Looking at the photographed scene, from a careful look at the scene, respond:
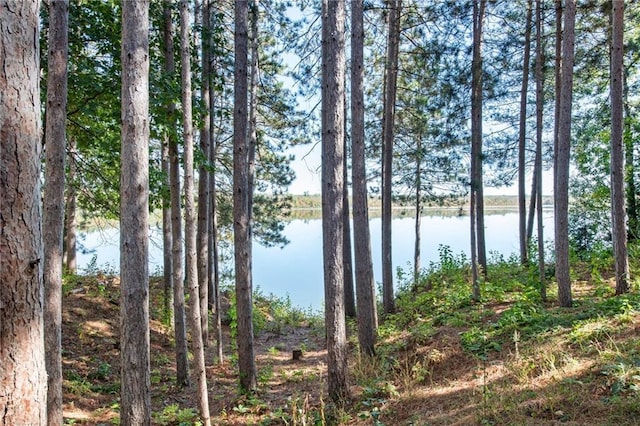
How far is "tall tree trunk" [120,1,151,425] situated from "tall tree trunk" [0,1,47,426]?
197cm

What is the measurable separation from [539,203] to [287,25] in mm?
7251

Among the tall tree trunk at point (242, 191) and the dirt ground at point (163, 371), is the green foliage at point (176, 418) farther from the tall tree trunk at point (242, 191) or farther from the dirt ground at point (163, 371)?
the tall tree trunk at point (242, 191)

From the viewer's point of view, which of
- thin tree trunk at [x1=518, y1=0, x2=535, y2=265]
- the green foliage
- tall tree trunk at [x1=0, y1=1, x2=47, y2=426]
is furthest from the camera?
thin tree trunk at [x1=518, y1=0, x2=535, y2=265]

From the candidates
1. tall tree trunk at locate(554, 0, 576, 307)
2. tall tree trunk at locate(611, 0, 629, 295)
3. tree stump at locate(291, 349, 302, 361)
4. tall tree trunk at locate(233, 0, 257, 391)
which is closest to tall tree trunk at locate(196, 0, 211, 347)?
tall tree trunk at locate(233, 0, 257, 391)

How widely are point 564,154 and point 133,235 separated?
674 centimetres

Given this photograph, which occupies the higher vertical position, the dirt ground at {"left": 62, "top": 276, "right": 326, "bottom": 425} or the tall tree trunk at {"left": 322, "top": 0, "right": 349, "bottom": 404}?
the tall tree trunk at {"left": 322, "top": 0, "right": 349, "bottom": 404}

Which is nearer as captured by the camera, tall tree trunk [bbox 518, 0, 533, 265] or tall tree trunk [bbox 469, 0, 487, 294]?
tall tree trunk [bbox 469, 0, 487, 294]

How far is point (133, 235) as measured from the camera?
384cm

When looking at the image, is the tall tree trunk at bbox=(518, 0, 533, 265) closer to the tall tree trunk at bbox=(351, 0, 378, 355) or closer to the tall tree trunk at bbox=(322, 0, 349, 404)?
the tall tree trunk at bbox=(351, 0, 378, 355)

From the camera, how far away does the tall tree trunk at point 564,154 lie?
22.2 ft

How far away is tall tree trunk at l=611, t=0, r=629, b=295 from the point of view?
710 cm

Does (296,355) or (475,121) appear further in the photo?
(475,121)

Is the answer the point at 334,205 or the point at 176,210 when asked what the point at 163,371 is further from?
the point at 334,205

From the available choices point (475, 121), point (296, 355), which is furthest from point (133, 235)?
point (475, 121)
